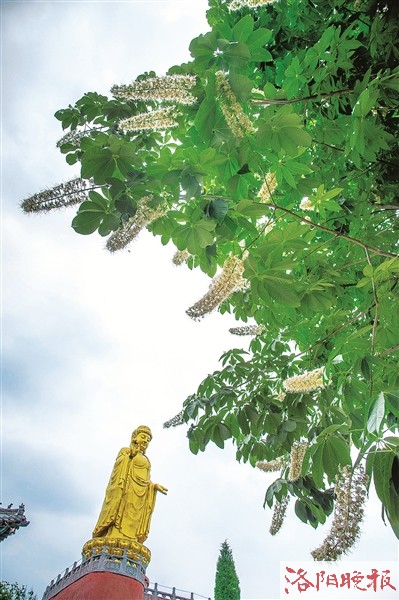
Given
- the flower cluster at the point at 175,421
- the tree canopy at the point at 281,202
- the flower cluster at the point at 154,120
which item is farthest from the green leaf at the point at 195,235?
the flower cluster at the point at 175,421

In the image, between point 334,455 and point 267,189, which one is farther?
Answer: point 267,189

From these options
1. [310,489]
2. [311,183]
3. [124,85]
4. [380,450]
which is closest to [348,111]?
[311,183]

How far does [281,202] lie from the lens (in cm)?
229

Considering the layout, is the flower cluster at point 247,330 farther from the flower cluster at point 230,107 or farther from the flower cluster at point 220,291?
the flower cluster at point 230,107

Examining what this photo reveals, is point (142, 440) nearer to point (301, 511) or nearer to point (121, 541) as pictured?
point (121, 541)


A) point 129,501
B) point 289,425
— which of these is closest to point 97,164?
point 289,425

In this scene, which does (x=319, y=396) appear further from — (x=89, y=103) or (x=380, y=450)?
(x=89, y=103)

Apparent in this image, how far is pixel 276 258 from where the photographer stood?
1.58m

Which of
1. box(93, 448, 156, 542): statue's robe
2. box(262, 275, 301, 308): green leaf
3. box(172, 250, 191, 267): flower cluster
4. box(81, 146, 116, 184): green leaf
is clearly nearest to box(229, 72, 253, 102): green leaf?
box(81, 146, 116, 184): green leaf

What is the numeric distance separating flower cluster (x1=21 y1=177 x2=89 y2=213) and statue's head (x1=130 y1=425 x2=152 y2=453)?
6.72 metres

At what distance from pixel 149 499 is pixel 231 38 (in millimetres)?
6890

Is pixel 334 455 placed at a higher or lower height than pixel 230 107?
lower

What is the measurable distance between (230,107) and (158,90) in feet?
0.95

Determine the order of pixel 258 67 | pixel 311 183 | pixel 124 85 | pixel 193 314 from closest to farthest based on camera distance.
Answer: pixel 124 85 < pixel 193 314 < pixel 311 183 < pixel 258 67
